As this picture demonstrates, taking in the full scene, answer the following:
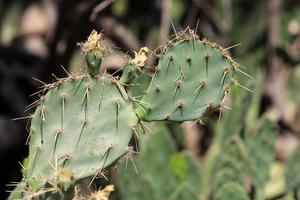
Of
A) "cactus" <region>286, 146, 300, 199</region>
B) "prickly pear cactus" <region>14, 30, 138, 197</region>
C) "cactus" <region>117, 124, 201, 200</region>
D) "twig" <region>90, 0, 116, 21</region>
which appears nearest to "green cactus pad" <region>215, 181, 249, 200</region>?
"cactus" <region>117, 124, 201, 200</region>

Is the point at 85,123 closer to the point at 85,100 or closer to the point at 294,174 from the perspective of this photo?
the point at 85,100

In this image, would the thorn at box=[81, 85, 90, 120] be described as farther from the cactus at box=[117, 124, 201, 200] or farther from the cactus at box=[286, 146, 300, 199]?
the cactus at box=[286, 146, 300, 199]

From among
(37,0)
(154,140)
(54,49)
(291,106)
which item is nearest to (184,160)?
(154,140)

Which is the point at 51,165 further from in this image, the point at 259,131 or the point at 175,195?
the point at 259,131

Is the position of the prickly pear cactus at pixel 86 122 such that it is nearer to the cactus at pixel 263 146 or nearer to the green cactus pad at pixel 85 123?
the green cactus pad at pixel 85 123

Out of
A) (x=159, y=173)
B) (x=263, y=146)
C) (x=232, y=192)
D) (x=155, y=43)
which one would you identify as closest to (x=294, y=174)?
(x=263, y=146)

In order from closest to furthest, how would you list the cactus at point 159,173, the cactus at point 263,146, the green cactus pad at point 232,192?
the green cactus pad at point 232,192 → the cactus at point 159,173 → the cactus at point 263,146

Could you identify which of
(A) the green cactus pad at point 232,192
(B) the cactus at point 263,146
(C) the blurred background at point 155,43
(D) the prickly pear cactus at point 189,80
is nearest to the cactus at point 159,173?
(A) the green cactus pad at point 232,192
